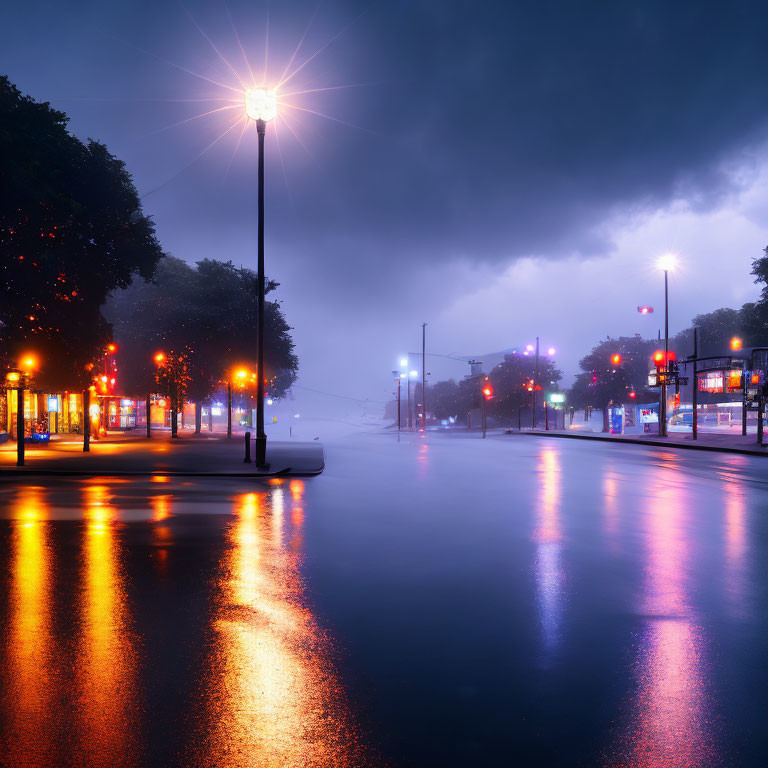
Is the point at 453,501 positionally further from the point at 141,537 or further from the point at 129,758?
the point at 129,758

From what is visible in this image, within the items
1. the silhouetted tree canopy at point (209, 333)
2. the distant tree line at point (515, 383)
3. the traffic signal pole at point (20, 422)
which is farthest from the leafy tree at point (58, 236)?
the distant tree line at point (515, 383)

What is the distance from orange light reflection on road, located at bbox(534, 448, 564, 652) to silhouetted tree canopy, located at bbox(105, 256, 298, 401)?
30450 mm

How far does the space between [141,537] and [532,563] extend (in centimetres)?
589

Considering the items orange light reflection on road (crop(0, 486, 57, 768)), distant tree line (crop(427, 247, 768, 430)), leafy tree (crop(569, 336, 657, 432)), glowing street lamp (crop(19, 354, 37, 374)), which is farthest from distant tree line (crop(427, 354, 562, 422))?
orange light reflection on road (crop(0, 486, 57, 768))

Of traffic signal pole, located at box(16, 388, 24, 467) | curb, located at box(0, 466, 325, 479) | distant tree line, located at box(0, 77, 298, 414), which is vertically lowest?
curb, located at box(0, 466, 325, 479)

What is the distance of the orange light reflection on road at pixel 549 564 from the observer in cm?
581

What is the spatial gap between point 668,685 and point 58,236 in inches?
1145

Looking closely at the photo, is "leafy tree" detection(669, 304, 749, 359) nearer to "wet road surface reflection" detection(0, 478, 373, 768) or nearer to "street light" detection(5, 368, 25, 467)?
"street light" detection(5, 368, 25, 467)

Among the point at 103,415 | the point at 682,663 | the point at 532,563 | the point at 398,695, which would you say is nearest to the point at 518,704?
the point at 398,695

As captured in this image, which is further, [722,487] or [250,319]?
[250,319]

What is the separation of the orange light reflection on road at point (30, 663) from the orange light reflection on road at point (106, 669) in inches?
8.1

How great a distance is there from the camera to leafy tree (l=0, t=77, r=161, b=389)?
24875mm

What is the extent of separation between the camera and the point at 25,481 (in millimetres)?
18281

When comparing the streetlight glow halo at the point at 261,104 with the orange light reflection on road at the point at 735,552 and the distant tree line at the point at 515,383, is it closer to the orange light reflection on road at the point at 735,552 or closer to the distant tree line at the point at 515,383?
the orange light reflection on road at the point at 735,552
